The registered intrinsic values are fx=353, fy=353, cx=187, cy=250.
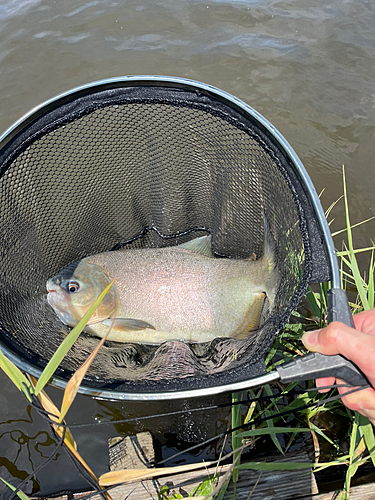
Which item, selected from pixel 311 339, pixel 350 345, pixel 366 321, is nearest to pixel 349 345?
pixel 350 345

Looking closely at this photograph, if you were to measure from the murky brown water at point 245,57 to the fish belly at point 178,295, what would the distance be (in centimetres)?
134

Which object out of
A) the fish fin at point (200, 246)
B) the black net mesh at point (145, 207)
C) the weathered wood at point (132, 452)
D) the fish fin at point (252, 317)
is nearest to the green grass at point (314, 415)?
the fish fin at point (252, 317)

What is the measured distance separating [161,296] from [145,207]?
2.60ft

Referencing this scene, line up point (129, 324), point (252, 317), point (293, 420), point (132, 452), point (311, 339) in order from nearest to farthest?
point (311, 339)
point (132, 452)
point (293, 420)
point (252, 317)
point (129, 324)

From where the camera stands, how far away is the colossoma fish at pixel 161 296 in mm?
2344

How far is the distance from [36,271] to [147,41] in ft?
12.0

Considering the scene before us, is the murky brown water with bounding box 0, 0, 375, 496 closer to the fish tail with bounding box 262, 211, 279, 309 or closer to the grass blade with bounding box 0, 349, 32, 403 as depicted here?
the fish tail with bounding box 262, 211, 279, 309

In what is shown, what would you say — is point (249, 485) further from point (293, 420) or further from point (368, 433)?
point (368, 433)

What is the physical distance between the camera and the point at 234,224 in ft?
8.80

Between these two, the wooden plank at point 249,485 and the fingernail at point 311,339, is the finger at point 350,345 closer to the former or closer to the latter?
the fingernail at point 311,339

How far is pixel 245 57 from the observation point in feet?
14.5

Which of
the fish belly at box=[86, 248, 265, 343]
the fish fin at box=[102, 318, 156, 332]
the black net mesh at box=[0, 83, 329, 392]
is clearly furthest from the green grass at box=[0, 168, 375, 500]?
the fish fin at box=[102, 318, 156, 332]

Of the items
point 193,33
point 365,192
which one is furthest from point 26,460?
point 193,33

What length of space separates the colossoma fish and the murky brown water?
1315 mm
